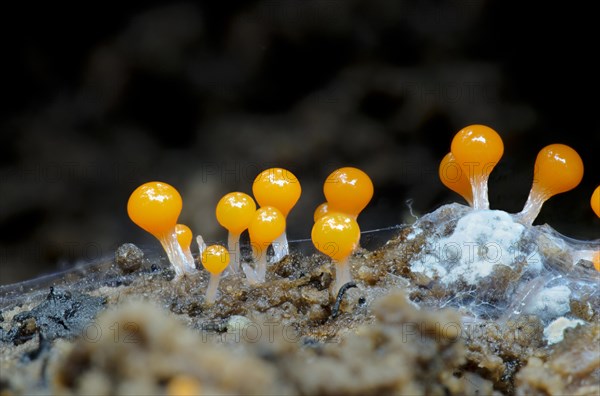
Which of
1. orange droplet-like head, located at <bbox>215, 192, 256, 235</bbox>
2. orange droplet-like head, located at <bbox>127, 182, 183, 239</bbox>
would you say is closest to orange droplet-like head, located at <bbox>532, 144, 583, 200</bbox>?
orange droplet-like head, located at <bbox>215, 192, 256, 235</bbox>

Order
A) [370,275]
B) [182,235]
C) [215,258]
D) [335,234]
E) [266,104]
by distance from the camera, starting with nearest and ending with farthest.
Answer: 1. [335,234]
2. [215,258]
3. [370,275]
4. [182,235]
5. [266,104]

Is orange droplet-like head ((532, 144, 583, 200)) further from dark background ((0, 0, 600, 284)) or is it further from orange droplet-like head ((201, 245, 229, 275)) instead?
orange droplet-like head ((201, 245, 229, 275))

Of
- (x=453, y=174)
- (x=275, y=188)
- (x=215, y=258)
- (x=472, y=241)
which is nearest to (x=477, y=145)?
(x=453, y=174)

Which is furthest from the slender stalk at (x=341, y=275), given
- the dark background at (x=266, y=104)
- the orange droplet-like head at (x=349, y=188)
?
the dark background at (x=266, y=104)

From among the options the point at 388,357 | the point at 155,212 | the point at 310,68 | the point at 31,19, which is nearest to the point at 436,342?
the point at 388,357

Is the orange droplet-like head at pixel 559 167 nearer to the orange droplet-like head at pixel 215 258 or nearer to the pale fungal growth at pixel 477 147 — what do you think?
the pale fungal growth at pixel 477 147

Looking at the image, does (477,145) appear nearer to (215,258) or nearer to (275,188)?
(275,188)
